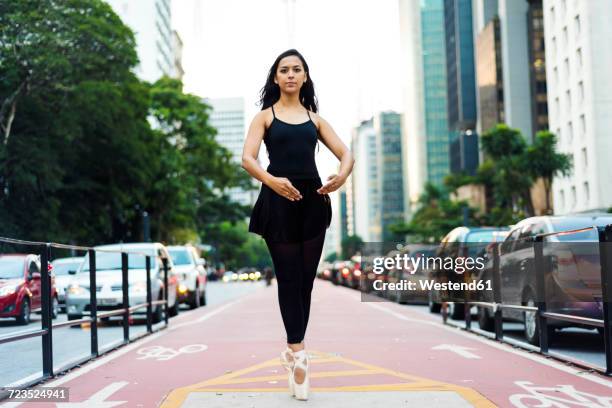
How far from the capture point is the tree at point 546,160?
52062mm

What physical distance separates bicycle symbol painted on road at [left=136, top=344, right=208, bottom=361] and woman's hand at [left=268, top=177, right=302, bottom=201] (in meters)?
4.12

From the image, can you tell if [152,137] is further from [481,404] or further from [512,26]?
[512,26]

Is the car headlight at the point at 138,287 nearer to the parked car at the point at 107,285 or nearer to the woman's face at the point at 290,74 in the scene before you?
the parked car at the point at 107,285

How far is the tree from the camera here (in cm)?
5206

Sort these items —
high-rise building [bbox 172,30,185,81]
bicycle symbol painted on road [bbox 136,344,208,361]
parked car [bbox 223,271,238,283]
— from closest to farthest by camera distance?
1. bicycle symbol painted on road [bbox 136,344,208,361]
2. parked car [bbox 223,271,238,283]
3. high-rise building [bbox 172,30,185,81]

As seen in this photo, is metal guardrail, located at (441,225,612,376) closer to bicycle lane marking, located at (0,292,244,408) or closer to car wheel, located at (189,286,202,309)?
bicycle lane marking, located at (0,292,244,408)

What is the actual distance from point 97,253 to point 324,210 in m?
4.82

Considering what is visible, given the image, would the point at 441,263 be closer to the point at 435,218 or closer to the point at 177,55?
the point at 435,218

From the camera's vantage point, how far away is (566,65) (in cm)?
6838

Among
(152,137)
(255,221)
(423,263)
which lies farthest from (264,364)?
(152,137)

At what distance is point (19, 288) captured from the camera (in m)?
6.59

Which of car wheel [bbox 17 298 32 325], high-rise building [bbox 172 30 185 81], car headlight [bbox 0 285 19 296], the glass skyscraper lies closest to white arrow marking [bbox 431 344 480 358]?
car wheel [bbox 17 298 32 325]

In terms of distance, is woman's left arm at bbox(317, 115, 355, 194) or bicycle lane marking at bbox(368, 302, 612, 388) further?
bicycle lane marking at bbox(368, 302, 612, 388)

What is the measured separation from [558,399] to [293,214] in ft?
7.08
